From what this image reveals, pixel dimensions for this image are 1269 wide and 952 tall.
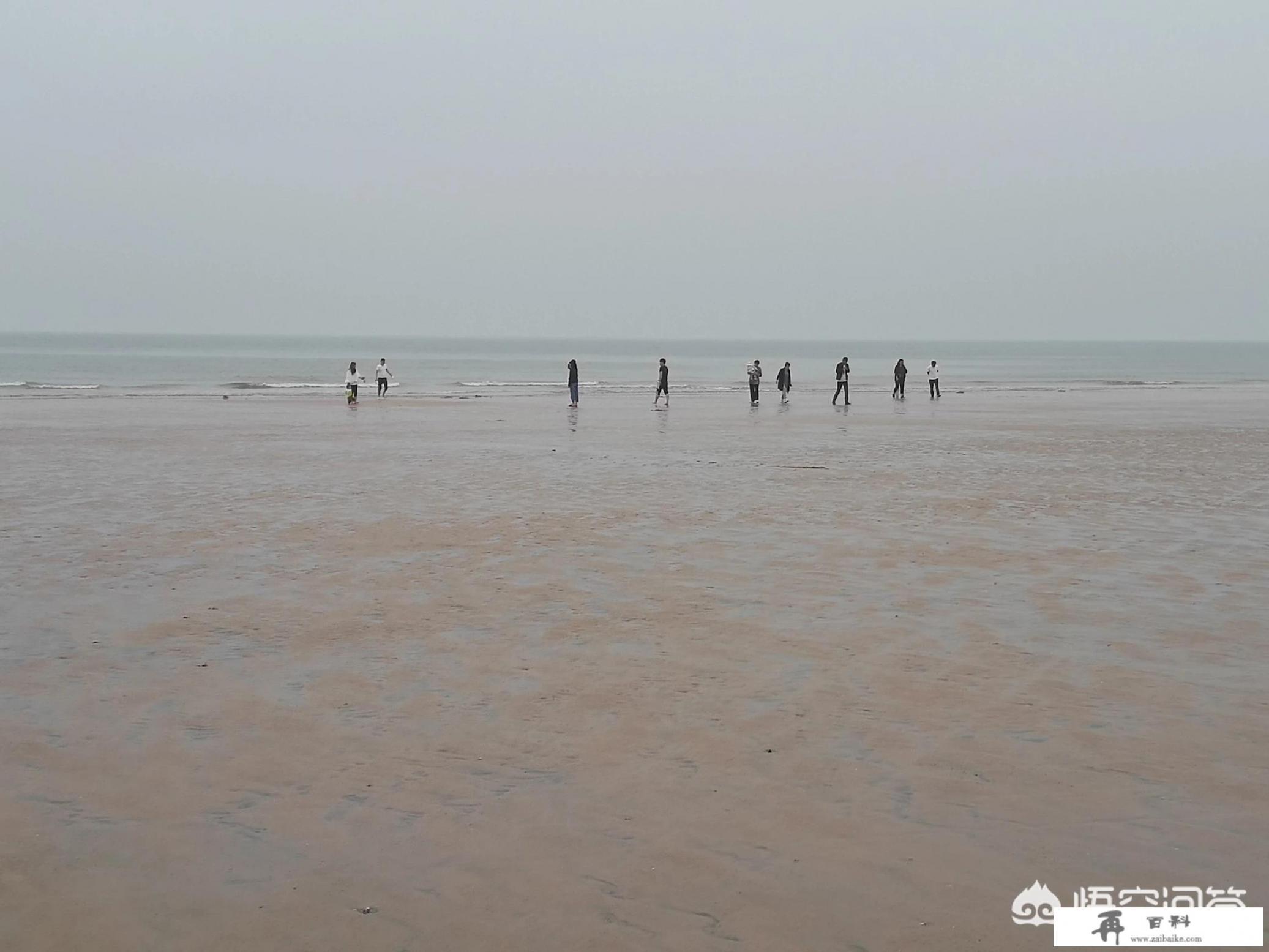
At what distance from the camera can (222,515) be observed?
1622cm

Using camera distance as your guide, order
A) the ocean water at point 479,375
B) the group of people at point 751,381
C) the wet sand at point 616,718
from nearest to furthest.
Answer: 1. the wet sand at point 616,718
2. the group of people at point 751,381
3. the ocean water at point 479,375

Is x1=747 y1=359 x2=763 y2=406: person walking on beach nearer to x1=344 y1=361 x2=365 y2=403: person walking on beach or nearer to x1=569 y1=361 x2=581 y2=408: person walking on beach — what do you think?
x1=569 y1=361 x2=581 y2=408: person walking on beach

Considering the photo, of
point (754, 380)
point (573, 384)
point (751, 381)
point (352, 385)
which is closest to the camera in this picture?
point (573, 384)

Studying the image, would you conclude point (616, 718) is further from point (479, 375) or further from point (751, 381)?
point (479, 375)

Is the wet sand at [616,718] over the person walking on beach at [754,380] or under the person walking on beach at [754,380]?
under

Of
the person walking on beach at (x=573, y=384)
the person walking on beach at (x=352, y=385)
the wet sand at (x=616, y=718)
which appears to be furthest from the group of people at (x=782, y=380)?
the wet sand at (x=616, y=718)

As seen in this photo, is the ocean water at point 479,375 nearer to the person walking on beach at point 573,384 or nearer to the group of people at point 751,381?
the group of people at point 751,381

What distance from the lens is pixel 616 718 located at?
7875 millimetres

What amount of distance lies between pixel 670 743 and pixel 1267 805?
3224 millimetres

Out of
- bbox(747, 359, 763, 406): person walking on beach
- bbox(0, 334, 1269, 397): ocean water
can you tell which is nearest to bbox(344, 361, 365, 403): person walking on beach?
bbox(0, 334, 1269, 397): ocean water

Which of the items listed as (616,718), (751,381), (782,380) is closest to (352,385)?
(751,381)

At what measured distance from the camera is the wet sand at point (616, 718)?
5422 mm

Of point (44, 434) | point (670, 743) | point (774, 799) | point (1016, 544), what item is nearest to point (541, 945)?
point (774, 799)

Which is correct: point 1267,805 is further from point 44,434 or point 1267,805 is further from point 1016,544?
point 44,434
